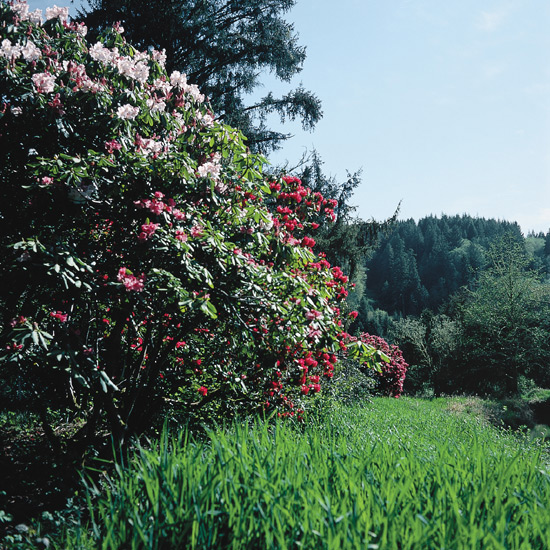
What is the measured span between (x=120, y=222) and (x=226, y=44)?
10.3 m

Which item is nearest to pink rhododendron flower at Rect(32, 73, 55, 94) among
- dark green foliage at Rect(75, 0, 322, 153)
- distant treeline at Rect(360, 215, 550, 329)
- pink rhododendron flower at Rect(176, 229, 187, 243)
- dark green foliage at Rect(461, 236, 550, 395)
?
pink rhododendron flower at Rect(176, 229, 187, 243)

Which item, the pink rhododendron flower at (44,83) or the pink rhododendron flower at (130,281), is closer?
the pink rhododendron flower at (130,281)

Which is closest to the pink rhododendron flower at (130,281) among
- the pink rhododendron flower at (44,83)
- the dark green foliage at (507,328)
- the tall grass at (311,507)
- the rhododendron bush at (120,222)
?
the rhododendron bush at (120,222)

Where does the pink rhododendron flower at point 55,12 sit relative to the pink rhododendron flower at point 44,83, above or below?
above

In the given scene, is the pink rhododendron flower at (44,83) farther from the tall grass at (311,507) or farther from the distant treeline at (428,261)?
the distant treeline at (428,261)

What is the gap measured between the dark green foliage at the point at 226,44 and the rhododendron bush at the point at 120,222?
768 centimetres

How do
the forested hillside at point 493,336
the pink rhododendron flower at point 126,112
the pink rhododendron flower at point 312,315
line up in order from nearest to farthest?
the pink rhododendron flower at point 126,112 → the pink rhododendron flower at point 312,315 → the forested hillside at point 493,336

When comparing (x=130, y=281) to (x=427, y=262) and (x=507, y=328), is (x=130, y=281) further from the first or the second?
(x=427, y=262)

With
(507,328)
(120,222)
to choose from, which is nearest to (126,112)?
(120,222)

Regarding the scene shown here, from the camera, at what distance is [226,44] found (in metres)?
11.6

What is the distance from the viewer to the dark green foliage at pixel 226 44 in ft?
34.3

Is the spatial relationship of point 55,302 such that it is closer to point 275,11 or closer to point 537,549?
point 537,549

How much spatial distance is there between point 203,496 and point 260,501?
0.90 feet

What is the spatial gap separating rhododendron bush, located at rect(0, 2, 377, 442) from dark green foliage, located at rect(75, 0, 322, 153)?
25.2 ft
